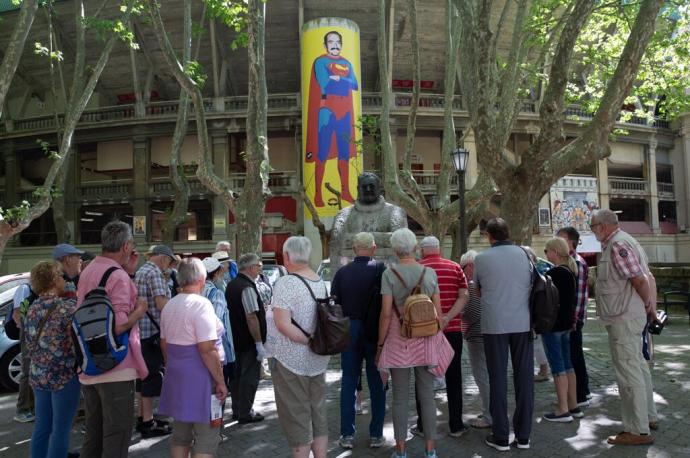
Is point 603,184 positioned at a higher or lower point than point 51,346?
higher

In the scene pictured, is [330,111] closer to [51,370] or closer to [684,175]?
[51,370]

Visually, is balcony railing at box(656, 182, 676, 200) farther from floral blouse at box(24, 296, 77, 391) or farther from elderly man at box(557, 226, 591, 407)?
floral blouse at box(24, 296, 77, 391)

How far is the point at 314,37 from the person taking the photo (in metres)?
19.6

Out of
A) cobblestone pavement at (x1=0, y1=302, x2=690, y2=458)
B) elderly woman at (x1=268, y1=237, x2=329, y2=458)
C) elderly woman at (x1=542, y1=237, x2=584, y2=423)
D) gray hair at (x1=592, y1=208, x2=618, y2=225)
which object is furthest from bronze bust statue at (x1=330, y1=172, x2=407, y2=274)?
elderly woman at (x1=268, y1=237, x2=329, y2=458)

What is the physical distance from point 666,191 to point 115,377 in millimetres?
31906

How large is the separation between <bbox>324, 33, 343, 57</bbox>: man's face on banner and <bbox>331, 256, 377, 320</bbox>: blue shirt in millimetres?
16952

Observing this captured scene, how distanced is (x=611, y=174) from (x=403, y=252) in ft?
92.0

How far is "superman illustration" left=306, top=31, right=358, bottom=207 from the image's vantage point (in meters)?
19.1

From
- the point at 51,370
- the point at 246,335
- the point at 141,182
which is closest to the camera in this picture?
the point at 51,370

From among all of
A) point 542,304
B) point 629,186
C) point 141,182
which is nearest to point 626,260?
point 542,304

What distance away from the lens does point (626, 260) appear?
4031 millimetres

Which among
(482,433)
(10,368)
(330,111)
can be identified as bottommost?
(482,433)

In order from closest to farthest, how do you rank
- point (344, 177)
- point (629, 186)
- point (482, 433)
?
point (482, 433) < point (344, 177) < point (629, 186)

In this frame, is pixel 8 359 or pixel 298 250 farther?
pixel 8 359
